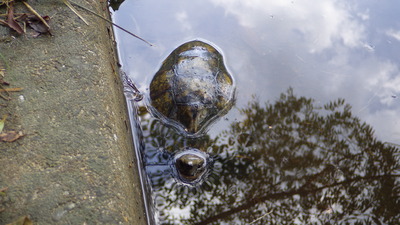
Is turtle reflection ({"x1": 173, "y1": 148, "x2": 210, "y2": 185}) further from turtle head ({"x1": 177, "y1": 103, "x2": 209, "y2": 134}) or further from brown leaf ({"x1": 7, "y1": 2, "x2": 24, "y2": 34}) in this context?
brown leaf ({"x1": 7, "y1": 2, "x2": 24, "y2": 34})

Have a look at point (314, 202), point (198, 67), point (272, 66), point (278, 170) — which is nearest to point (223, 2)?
point (272, 66)

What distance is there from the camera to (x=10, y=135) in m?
1.79

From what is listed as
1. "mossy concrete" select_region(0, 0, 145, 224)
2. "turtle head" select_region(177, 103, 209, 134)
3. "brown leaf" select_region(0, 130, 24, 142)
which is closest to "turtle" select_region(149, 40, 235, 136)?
"turtle head" select_region(177, 103, 209, 134)

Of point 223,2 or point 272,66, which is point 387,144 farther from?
point 223,2

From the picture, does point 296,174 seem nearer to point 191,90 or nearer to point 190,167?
point 190,167

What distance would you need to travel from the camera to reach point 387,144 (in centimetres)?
290

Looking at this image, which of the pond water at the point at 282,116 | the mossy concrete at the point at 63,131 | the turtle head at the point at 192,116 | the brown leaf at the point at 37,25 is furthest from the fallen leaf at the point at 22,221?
the turtle head at the point at 192,116

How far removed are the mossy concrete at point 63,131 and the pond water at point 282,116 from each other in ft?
2.50

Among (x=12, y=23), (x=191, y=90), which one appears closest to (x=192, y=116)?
(x=191, y=90)

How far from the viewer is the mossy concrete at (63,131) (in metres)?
1.59

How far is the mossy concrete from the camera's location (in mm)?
1591

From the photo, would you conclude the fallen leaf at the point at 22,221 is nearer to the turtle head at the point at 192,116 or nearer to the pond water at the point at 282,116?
the pond water at the point at 282,116

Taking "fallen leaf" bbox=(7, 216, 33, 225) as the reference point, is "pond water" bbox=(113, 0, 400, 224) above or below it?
above

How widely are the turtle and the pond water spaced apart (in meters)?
0.09
